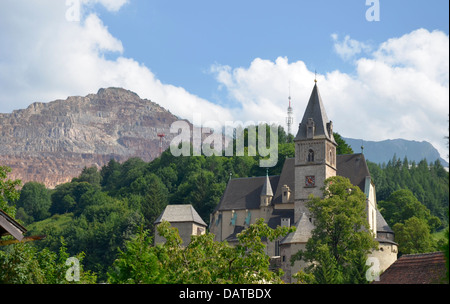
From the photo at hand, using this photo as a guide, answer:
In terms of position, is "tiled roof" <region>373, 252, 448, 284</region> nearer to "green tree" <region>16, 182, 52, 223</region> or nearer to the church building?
the church building

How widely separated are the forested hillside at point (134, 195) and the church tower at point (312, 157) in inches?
636

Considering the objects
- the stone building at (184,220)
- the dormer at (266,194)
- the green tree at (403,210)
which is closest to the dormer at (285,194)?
the dormer at (266,194)

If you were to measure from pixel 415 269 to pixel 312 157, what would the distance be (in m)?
47.8

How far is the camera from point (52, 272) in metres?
29.3

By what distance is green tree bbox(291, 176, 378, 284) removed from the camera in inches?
2301

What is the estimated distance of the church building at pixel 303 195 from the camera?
68.7 m

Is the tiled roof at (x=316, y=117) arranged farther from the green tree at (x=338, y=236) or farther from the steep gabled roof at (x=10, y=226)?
the steep gabled roof at (x=10, y=226)

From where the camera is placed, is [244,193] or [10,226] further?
[244,193]

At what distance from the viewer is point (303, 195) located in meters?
73.6

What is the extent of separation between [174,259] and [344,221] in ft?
115

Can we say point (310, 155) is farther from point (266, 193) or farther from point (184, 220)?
point (184, 220)

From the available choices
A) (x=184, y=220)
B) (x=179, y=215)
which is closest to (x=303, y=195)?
(x=184, y=220)

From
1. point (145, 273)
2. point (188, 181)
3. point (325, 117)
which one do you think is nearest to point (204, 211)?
point (188, 181)
